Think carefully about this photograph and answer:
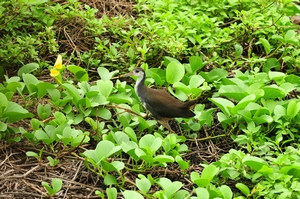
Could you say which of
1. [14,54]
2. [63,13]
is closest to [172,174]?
[14,54]

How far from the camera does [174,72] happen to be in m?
5.08

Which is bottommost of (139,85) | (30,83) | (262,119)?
(262,119)

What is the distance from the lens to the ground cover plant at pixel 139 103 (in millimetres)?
3992

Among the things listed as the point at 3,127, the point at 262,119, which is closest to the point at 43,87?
the point at 3,127

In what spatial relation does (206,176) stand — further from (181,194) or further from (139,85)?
(139,85)

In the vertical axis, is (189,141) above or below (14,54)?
below

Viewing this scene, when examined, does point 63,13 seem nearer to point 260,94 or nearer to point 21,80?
point 21,80

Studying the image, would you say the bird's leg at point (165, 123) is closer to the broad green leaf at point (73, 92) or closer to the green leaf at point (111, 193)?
the broad green leaf at point (73, 92)

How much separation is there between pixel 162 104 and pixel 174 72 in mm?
554

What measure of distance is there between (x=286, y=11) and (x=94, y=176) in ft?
9.78

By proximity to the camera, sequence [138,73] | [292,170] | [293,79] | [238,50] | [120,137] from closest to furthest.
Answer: [292,170] < [120,137] < [138,73] < [293,79] < [238,50]

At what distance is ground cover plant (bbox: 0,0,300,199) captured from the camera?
13.1 ft

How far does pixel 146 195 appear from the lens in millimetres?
3822

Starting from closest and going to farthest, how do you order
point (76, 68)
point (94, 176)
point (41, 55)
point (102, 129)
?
point (94, 176)
point (102, 129)
point (76, 68)
point (41, 55)
